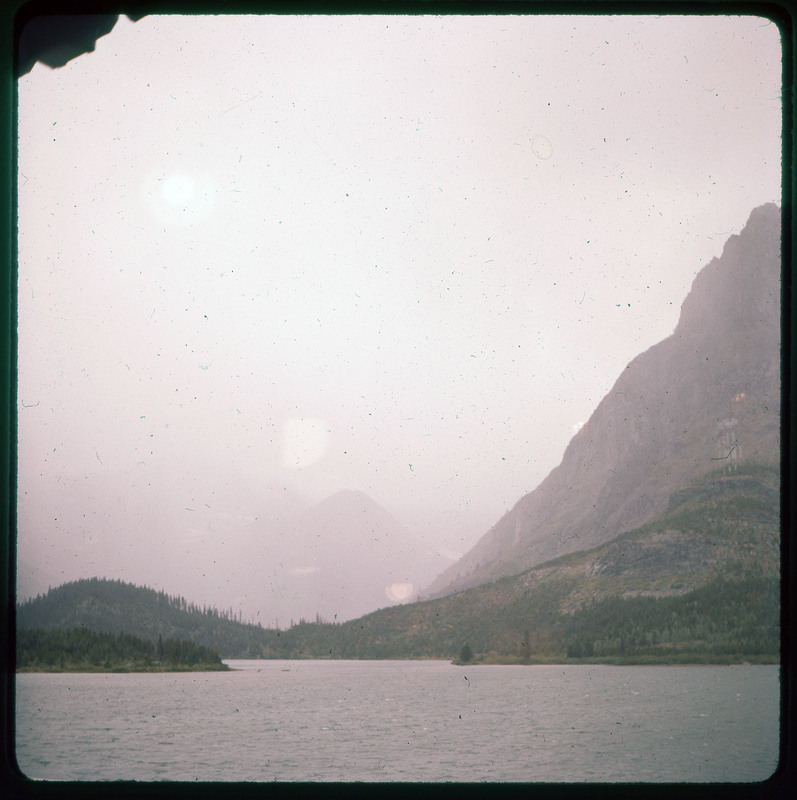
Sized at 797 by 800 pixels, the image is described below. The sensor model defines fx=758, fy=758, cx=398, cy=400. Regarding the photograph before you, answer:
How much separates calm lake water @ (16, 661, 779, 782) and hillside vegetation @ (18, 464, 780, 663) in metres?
2.99

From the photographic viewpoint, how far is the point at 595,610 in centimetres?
6806

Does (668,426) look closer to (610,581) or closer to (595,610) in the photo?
(610,581)

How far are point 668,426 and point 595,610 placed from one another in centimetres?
5447

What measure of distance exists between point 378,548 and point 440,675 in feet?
51.1

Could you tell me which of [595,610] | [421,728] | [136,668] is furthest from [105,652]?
[595,610]

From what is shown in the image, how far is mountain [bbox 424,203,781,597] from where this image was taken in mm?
96062

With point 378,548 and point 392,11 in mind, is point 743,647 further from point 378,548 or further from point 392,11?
point 392,11

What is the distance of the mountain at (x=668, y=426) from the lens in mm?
96062

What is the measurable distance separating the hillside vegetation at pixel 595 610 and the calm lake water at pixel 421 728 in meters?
2.99

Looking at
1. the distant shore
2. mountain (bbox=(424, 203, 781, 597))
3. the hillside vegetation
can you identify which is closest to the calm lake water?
the distant shore

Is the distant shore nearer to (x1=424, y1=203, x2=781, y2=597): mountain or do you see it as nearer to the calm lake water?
the calm lake water

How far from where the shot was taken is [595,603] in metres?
69.1

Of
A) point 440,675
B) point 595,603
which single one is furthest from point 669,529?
point 440,675

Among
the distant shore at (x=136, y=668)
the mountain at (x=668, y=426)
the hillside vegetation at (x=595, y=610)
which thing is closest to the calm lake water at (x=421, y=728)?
the distant shore at (x=136, y=668)
